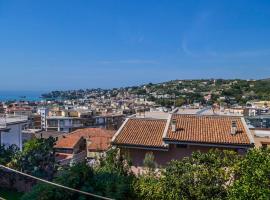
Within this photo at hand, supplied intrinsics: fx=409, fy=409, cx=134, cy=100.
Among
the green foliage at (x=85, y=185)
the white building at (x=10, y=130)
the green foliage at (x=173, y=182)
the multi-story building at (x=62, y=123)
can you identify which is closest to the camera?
the green foliage at (x=173, y=182)

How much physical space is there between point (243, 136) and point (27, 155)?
8.26 m

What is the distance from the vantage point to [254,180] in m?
8.60

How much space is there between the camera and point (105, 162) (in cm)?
1328

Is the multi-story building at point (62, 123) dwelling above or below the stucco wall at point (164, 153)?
below

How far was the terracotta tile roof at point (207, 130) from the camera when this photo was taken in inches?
614

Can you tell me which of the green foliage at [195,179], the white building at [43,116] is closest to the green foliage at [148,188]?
the green foliage at [195,179]

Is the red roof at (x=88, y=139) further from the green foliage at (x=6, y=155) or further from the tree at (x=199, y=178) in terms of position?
the tree at (x=199, y=178)

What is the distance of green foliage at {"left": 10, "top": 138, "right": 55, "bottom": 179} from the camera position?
50.2ft

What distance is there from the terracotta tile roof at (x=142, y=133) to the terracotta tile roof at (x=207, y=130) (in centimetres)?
58

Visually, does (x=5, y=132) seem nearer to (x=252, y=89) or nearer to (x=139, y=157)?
(x=139, y=157)

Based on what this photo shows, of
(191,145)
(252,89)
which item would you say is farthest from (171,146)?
(252,89)

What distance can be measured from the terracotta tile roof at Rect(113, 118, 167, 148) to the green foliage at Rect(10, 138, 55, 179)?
2656mm

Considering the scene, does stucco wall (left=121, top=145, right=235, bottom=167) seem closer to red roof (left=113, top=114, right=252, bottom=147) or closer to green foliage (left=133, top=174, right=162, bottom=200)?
red roof (left=113, top=114, right=252, bottom=147)

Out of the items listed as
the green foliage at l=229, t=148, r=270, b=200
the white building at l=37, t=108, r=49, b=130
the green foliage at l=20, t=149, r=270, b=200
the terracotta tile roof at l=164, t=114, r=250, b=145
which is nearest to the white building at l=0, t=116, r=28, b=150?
the terracotta tile roof at l=164, t=114, r=250, b=145
